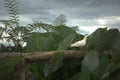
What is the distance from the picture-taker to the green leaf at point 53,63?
1024mm

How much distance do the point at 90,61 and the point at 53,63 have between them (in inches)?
5.8

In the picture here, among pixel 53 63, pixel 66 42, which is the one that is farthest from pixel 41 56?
pixel 66 42

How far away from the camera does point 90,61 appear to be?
1066 millimetres

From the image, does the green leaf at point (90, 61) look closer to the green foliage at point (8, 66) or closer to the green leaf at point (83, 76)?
the green leaf at point (83, 76)

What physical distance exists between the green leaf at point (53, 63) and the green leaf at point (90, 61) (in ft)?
0.30

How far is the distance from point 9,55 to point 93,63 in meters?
0.33

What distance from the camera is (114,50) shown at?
1.17 m

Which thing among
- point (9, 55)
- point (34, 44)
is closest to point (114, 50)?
point (34, 44)

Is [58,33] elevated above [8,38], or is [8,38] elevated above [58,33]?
[58,33]

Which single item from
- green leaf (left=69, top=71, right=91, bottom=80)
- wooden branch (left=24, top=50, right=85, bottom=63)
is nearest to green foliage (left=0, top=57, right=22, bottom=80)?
wooden branch (left=24, top=50, right=85, bottom=63)

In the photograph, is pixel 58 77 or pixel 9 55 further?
pixel 58 77

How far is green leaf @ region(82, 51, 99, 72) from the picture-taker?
1062mm

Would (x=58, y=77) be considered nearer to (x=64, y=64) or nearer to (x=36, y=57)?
(x=64, y=64)

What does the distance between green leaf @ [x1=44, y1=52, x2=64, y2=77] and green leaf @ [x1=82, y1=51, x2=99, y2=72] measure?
0.09m
